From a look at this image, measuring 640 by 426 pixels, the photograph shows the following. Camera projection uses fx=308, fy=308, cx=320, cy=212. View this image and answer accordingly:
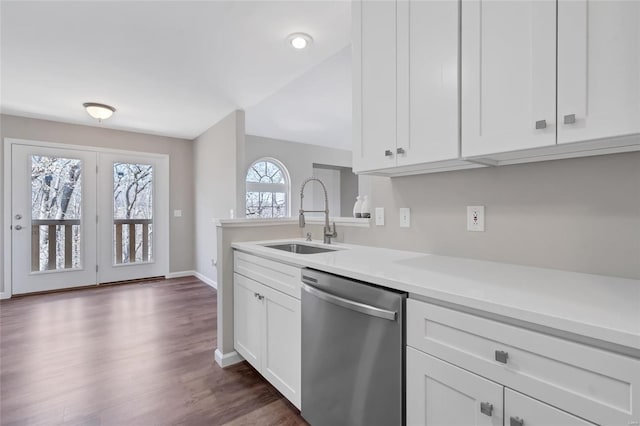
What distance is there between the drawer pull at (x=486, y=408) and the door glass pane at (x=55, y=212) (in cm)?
529

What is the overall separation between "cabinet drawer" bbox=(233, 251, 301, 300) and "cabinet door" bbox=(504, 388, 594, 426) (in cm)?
100

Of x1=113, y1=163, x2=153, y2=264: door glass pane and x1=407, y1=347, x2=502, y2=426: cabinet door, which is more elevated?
x1=113, y1=163, x2=153, y2=264: door glass pane

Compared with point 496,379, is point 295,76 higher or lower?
higher

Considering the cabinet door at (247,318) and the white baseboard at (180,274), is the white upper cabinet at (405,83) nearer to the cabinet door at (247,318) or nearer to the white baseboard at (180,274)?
the cabinet door at (247,318)

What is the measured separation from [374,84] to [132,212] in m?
4.65

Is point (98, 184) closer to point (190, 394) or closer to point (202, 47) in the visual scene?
point (202, 47)

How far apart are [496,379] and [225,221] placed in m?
1.87

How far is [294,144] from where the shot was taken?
6.41 m

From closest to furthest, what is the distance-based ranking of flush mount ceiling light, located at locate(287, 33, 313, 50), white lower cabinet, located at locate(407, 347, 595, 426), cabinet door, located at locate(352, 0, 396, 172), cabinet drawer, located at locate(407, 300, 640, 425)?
cabinet drawer, located at locate(407, 300, 640, 425) → white lower cabinet, located at locate(407, 347, 595, 426) → cabinet door, located at locate(352, 0, 396, 172) → flush mount ceiling light, located at locate(287, 33, 313, 50)

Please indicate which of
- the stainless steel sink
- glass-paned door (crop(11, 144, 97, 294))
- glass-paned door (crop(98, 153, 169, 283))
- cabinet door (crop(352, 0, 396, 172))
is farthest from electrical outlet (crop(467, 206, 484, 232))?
glass-paned door (crop(11, 144, 97, 294))

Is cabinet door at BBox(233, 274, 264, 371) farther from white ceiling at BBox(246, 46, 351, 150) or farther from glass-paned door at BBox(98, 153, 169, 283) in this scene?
glass-paned door at BBox(98, 153, 169, 283)

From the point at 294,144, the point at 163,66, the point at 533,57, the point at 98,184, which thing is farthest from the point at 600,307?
the point at 294,144

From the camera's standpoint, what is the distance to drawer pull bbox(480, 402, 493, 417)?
87 cm

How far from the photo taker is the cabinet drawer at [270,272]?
5.39 ft
